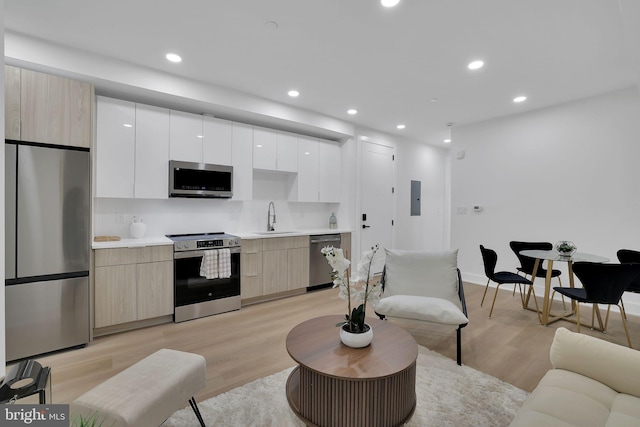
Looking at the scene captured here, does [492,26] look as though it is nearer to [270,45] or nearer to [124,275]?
[270,45]

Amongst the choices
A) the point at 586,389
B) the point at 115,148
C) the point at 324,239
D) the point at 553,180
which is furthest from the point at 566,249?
the point at 115,148

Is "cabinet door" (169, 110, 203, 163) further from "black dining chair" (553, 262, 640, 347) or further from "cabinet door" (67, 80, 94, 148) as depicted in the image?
"black dining chair" (553, 262, 640, 347)

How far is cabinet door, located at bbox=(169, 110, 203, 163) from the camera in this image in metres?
3.48

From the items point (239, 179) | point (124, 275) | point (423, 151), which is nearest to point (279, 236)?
point (239, 179)

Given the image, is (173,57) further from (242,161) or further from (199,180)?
(242,161)

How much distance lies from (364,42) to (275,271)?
292 cm

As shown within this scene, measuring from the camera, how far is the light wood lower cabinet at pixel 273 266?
382 centimetres

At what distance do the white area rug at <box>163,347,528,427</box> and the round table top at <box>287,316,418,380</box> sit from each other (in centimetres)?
42

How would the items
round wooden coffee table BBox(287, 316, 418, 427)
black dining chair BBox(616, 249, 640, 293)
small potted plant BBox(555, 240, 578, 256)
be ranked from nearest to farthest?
round wooden coffee table BBox(287, 316, 418, 427) → black dining chair BBox(616, 249, 640, 293) → small potted plant BBox(555, 240, 578, 256)

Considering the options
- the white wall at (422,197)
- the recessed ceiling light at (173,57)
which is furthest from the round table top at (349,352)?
the white wall at (422,197)

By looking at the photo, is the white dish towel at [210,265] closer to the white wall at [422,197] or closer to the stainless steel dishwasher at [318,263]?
the stainless steel dishwasher at [318,263]

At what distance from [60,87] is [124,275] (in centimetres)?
181

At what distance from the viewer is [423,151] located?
21.7 feet

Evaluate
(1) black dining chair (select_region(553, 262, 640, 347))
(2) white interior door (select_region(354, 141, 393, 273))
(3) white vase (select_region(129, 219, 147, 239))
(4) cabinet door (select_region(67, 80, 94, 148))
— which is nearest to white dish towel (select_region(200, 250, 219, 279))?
(3) white vase (select_region(129, 219, 147, 239))
